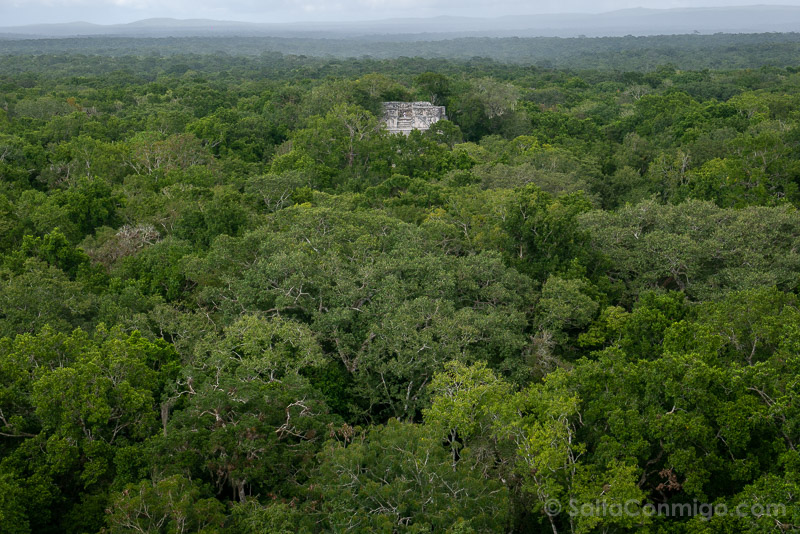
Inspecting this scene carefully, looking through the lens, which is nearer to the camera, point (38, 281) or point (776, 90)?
point (38, 281)

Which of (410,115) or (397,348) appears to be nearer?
(397,348)

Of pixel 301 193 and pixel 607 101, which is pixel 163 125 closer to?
pixel 301 193

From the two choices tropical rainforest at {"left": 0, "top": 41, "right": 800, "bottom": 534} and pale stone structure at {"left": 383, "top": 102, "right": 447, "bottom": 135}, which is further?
pale stone structure at {"left": 383, "top": 102, "right": 447, "bottom": 135}

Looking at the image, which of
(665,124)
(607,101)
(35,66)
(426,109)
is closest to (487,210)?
(426,109)

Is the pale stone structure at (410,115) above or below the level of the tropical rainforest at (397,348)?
above

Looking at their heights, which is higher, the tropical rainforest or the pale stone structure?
the pale stone structure
